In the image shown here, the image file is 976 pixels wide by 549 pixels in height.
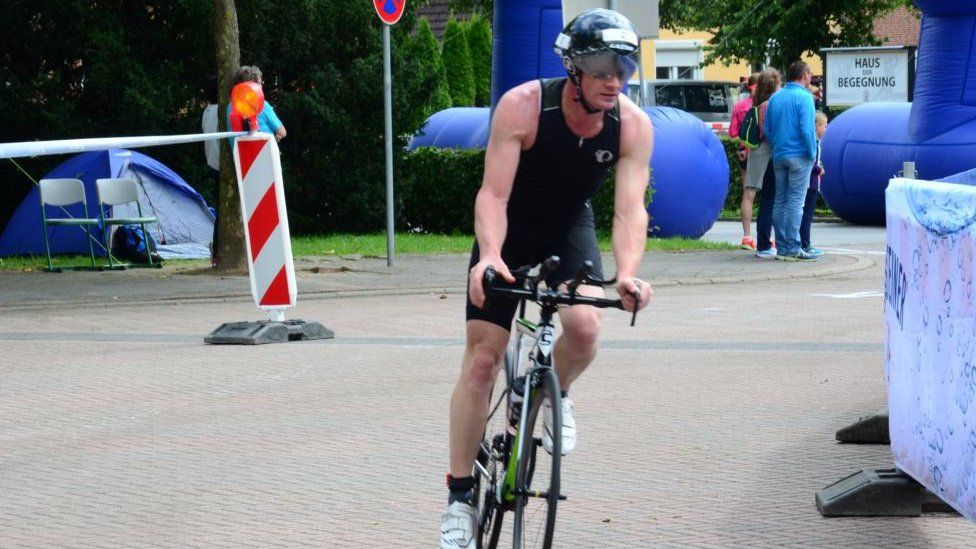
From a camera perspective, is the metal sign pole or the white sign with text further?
the white sign with text

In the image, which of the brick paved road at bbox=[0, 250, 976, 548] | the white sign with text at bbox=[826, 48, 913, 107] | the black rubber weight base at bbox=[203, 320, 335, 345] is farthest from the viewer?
the white sign with text at bbox=[826, 48, 913, 107]

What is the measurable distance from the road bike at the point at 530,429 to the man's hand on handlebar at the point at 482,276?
A: 0.9 inches

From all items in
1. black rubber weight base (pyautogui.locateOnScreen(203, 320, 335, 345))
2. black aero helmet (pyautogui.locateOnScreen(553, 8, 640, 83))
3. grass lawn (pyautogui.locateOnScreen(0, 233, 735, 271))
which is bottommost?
grass lawn (pyautogui.locateOnScreen(0, 233, 735, 271))

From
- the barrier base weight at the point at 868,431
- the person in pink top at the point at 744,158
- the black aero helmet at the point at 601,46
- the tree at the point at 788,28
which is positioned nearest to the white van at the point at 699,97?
the tree at the point at 788,28

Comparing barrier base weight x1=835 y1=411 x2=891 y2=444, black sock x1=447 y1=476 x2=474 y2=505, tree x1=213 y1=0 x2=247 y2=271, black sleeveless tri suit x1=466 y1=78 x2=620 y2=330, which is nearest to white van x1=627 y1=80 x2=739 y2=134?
tree x1=213 y1=0 x2=247 y2=271

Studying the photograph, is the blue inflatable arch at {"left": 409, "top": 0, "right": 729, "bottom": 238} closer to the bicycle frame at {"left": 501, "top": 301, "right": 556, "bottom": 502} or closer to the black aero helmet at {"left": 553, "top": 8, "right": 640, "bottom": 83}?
the black aero helmet at {"left": 553, "top": 8, "right": 640, "bottom": 83}

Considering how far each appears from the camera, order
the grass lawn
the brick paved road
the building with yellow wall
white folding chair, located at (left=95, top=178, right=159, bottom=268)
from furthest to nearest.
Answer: the building with yellow wall, the grass lawn, white folding chair, located at (left=95, top=178, right=159, bottom=268), the brick paved road

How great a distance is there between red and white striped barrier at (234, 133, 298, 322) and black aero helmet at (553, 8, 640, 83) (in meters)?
6.51

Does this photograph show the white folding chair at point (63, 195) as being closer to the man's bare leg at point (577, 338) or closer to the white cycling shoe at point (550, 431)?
the man's bare leg at point (577, 338)

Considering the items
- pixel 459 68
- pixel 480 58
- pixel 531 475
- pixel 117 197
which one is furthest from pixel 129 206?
pixel 480 58

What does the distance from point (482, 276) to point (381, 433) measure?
135 inches

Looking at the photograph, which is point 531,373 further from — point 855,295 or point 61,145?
point 855,295

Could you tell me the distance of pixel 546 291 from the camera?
4.82 metres

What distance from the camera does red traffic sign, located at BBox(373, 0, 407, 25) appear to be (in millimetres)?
16312
